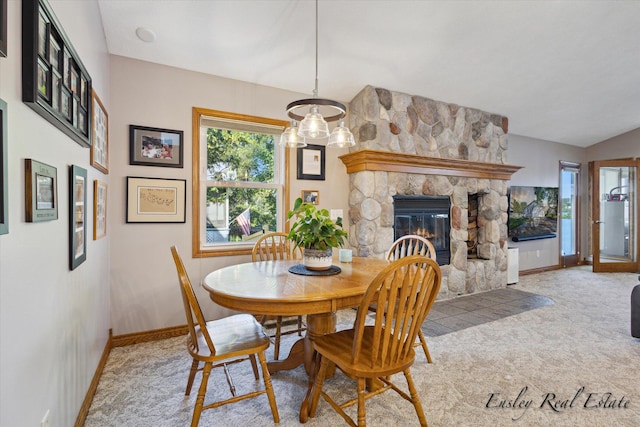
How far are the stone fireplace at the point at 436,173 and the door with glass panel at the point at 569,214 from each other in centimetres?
240

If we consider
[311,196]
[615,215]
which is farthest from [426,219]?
[615,215]

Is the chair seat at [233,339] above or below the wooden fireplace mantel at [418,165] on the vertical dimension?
below

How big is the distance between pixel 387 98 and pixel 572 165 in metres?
5.07

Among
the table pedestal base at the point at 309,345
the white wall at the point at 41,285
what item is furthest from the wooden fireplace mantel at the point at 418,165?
the white wall at the point at 41,285

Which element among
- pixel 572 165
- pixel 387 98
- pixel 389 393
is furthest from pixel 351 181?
pixel 572 165

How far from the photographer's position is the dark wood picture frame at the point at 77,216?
152cm

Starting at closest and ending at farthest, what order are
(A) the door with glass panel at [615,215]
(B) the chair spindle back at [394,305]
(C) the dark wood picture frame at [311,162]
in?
(B) the chair spindle back at [394,305]
(C) the dark wood picture frame at [311,162]
(A) the door with glass panel at [615,215]

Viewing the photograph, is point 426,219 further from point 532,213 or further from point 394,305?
point 394,305

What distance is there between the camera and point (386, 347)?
146 cm

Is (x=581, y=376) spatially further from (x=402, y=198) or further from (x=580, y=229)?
(x=580, y=229)

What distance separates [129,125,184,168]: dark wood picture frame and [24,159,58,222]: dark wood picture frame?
1554 mm

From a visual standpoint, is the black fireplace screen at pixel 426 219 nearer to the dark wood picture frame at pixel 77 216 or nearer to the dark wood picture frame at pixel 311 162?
the dark wood picture frame at pixel 311 162

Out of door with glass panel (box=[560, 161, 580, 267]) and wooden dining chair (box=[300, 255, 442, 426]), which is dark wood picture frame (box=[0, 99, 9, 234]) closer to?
wooden dining chair (box=[300, 255, 442, 426])

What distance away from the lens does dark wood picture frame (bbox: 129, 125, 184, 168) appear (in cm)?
274
